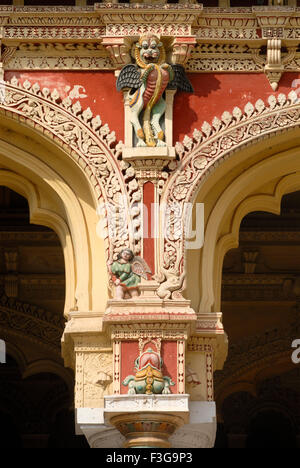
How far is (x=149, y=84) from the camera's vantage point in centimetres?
1321

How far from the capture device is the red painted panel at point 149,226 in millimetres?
12875

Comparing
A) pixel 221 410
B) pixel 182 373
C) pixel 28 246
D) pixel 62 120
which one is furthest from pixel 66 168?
pixel 221 410

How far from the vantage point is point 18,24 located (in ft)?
44.6

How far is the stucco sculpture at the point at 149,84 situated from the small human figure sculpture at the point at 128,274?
1100mm

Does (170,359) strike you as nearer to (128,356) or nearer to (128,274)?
(128,356)

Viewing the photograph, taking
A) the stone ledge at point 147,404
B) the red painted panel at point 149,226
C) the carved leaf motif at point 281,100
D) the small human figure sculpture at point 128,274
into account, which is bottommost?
the stone ledge at point 147,404

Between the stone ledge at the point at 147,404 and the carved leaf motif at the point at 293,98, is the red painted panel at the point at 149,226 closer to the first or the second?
the stone ledge at the point at 147,404

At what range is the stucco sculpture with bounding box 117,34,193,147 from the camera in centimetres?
1320

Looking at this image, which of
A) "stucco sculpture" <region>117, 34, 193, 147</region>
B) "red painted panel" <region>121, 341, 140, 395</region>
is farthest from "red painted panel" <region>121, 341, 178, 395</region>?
"stucco sculpture" <region>117, 34, 193, 147</region>

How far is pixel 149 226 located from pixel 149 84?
1312 millimetres

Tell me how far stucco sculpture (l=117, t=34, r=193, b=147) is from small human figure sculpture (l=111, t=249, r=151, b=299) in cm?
110

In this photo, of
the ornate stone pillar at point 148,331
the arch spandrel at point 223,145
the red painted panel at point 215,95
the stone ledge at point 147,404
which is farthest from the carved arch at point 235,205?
the stone ledge at point 147,404

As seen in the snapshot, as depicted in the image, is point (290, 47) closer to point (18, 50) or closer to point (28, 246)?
point (18, 50)

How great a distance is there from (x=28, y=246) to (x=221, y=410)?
10.3ft
